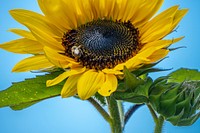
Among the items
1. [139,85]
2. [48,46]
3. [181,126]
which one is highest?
[48,46]

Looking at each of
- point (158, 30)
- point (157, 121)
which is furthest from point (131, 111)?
point (158, 30)

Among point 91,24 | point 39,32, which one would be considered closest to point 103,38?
point 91,24

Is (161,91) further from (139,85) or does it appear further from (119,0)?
(119,0)

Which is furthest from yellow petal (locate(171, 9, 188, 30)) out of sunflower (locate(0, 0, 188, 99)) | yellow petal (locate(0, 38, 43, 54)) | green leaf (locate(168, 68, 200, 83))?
yellow petal (locate(0, 38, 43, 54))

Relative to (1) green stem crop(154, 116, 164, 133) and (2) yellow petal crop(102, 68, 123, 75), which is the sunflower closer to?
(2) yellow petal crop(102, 68, 123, 75)

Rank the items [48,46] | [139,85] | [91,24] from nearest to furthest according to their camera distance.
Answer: [139,85] < [48,46] < [91,24]

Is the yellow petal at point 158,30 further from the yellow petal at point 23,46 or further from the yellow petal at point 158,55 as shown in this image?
the yellow petal at point 23,46

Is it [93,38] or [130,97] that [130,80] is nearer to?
[130,97]
